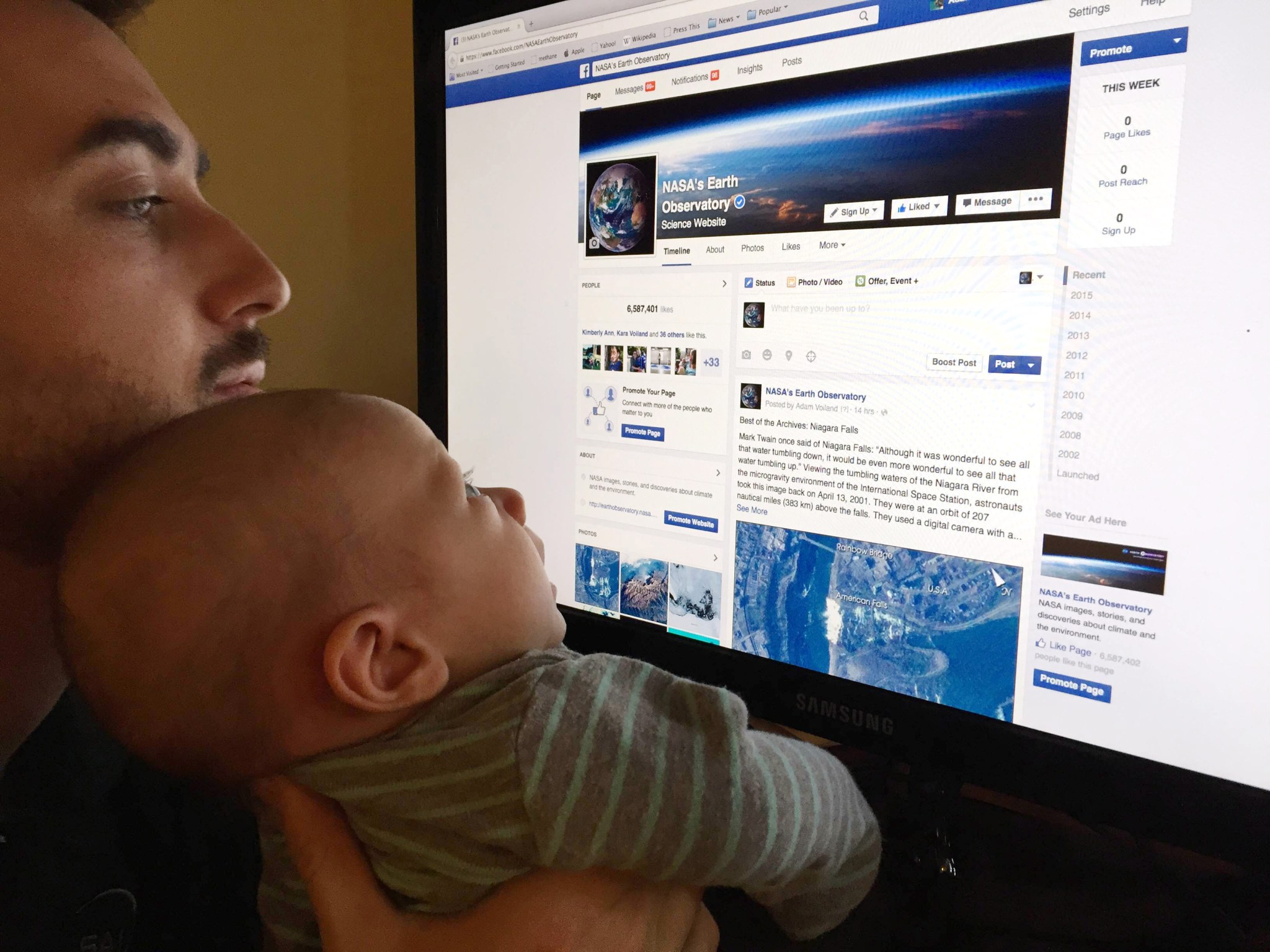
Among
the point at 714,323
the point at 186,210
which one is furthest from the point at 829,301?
the point at 186,210

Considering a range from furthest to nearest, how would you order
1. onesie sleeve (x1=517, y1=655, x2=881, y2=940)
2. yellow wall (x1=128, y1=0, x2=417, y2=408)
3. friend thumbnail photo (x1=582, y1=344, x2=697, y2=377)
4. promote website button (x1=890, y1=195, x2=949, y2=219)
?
yellow wall (x1=128, y1=0, x2=417, y2=408) → friend thumbnail photo (x1=582, y1=344, x2=697, y2=377) → promote website button (x1=890, y1=195, x2=949, y2=219) → onesie sleeve (x1=517, y1=655, x2=881, y2=940)

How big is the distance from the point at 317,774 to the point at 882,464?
388mm

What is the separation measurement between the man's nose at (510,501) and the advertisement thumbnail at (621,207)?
227 millimetres

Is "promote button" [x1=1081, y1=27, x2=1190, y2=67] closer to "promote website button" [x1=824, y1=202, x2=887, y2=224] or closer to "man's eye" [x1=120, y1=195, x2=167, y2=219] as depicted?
"promote website button" [x1=824, y1=202, x2=887, y2=224]

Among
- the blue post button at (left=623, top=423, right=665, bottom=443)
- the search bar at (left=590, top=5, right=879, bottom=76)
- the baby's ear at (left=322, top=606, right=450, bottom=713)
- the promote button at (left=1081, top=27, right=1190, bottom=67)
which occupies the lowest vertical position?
the baby's ear at (left=322, top=606, right=450, bottom=713)

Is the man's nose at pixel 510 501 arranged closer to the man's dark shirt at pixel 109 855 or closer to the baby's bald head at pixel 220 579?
the baby's bald head at pixel 220 579

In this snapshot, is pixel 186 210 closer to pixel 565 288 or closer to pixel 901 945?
pixel 565 288

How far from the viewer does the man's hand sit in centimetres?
41

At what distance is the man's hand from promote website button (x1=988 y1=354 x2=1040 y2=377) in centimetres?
38

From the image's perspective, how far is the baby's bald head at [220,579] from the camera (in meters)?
0.36

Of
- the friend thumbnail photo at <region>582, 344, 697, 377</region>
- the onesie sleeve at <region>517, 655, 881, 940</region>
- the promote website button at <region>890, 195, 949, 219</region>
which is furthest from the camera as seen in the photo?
the friend thumbnail photo at <region>582, 344, 697, 377</region>

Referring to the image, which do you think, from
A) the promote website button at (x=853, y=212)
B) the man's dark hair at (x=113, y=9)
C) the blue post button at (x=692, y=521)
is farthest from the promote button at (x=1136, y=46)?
the man's dark hair at (x=113, y=9)

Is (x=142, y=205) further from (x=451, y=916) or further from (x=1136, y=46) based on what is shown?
(x=1136, y=46)

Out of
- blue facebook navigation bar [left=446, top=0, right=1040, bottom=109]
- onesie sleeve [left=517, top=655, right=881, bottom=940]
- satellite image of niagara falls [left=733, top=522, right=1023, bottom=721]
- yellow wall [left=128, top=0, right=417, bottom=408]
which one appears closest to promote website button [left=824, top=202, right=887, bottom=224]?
blue facebook navigation bar [left=446, top=0, right=1040, bottom=109]
